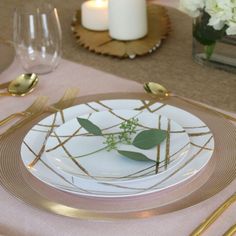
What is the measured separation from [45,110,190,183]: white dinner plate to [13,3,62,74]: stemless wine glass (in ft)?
0.88

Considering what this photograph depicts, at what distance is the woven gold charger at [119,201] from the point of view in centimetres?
62

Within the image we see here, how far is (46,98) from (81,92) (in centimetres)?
6

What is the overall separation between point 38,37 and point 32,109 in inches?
7.7

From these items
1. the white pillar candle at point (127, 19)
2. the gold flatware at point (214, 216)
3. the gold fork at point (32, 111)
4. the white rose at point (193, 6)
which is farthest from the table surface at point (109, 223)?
the white pillar candle at point (127, 19)

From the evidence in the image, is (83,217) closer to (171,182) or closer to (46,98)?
(171,182)

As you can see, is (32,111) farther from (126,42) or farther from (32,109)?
(126,42)

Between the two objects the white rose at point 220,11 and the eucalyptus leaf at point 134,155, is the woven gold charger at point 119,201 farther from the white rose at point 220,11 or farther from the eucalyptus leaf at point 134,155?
the white rose at point 220,11

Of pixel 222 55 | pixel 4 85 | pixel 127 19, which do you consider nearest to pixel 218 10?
pixel 222 55

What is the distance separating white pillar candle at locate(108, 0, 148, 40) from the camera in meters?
1.08

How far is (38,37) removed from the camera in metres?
1.01

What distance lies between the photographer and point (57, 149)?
704 millimetres

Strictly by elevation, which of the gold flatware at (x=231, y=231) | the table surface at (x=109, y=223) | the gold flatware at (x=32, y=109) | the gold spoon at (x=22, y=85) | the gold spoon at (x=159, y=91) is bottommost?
the gold spoon at (x=22, y=85)

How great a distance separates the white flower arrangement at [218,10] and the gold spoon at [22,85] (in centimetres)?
28

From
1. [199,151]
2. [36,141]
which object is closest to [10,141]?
[36,141]
